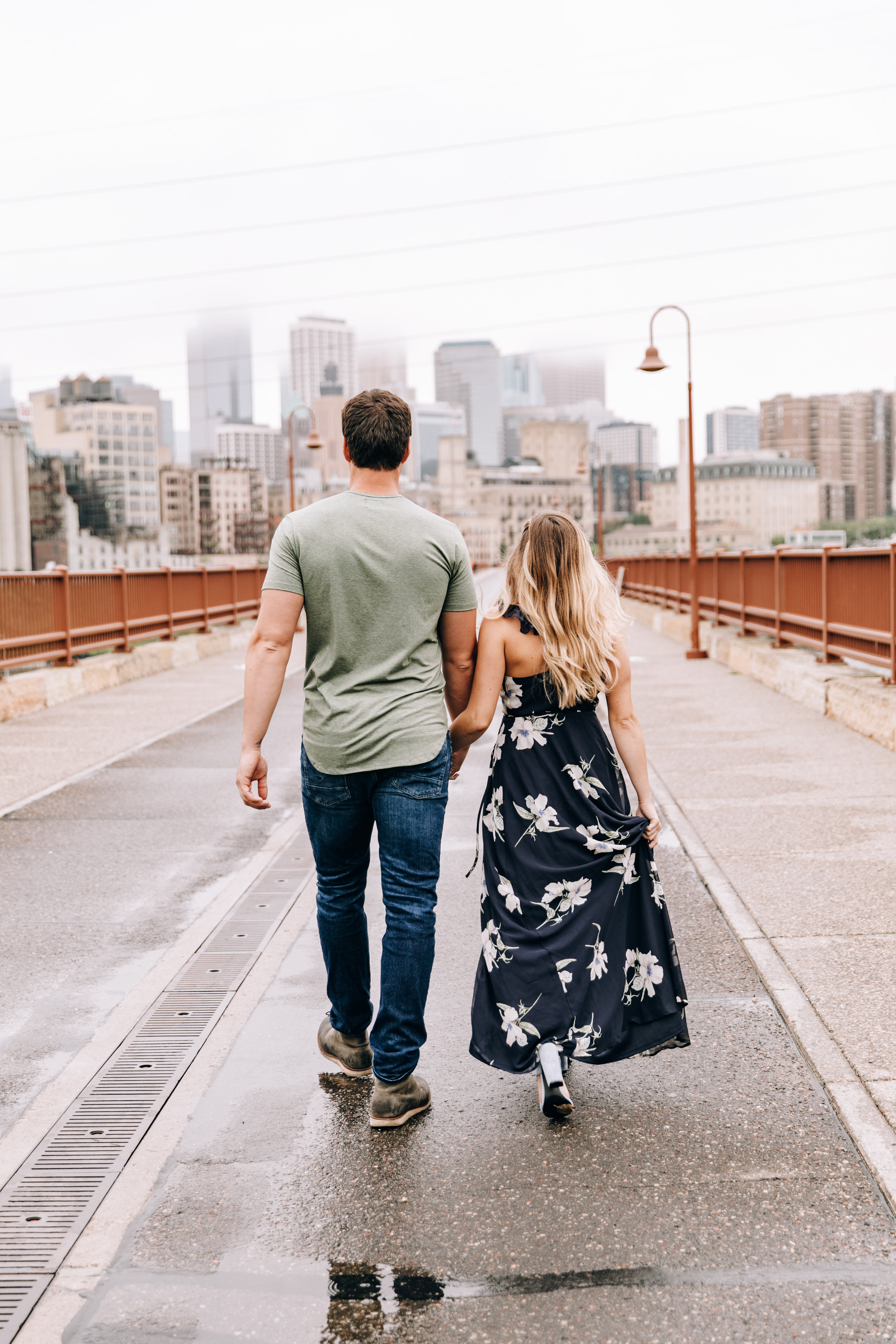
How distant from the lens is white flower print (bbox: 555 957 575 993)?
12.5ft

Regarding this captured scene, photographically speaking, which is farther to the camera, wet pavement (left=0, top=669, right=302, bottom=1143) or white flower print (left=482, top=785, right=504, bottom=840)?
wet pavement (left=0, top=669, right=302, bottom=1143)

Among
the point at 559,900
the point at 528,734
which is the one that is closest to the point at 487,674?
the point at 528,734

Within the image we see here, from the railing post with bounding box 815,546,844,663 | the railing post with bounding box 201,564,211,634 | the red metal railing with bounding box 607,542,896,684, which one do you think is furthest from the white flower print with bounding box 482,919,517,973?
the railing post with bounding box 201,564,211,634

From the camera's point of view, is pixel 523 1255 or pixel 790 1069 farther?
pixel 790 1069

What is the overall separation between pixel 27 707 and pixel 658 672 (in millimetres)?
8431

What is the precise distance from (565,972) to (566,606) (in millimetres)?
1040

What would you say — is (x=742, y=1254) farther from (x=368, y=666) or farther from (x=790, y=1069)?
(x=368, y=666)

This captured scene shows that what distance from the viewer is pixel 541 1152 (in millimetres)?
3578

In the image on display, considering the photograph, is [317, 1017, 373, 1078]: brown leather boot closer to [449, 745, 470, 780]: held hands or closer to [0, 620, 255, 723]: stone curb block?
[449, 745, 470, 780]: held hands

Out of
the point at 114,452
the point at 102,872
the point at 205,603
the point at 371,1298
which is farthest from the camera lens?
the point at 114,452

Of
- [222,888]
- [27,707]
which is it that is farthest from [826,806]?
[27,707]

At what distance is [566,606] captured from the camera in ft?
12.6

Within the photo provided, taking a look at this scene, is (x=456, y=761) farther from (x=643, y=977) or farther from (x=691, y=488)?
(x=691, y=488)

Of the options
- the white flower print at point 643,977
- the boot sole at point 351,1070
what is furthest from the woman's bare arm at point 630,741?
the boot sole at point 351,1070
